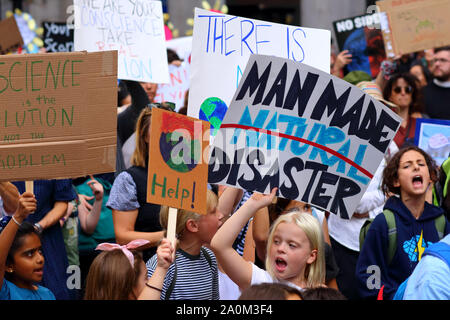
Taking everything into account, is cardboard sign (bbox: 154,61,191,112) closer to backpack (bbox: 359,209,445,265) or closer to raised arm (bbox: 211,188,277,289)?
backpack (bbox: 359,209,445,265)

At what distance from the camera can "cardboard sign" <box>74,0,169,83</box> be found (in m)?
6.11

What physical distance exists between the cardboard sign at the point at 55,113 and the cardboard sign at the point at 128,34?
171cm

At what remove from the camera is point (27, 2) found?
17.8 metres

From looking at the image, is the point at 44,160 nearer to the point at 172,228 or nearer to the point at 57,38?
the point at 172,228

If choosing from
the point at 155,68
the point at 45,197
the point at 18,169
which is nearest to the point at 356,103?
the point at 18,169

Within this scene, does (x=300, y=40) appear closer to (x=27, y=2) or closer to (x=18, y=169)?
(x=18, y=169)

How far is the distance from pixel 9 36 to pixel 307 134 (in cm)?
416

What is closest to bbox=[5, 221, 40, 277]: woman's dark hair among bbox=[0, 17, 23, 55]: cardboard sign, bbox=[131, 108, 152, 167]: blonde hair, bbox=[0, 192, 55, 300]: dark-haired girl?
bbox=[0, 192, 55, 300]: dark-haired girl

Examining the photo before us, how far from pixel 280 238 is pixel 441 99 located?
4295 mm

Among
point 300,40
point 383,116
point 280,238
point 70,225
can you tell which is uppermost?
point 300,40

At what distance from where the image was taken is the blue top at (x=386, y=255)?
4.50m

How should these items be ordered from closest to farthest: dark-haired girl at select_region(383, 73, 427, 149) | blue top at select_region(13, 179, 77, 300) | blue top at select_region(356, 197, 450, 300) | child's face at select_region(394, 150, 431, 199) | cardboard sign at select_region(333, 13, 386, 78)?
blue top at select_region(356, 197, 450, 300) → child's face at select_region(394, 150, 431, 199) → blue top at select_region(13, 179, 77, 300) → dark-haired girl at select_region(383, 73, 427, 149) → cardboard sign at select_region(333, 13, 386, 78)

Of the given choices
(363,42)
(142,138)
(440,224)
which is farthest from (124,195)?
(363,42)

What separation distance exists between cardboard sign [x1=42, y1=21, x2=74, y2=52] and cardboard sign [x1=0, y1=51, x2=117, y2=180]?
15.4ft
